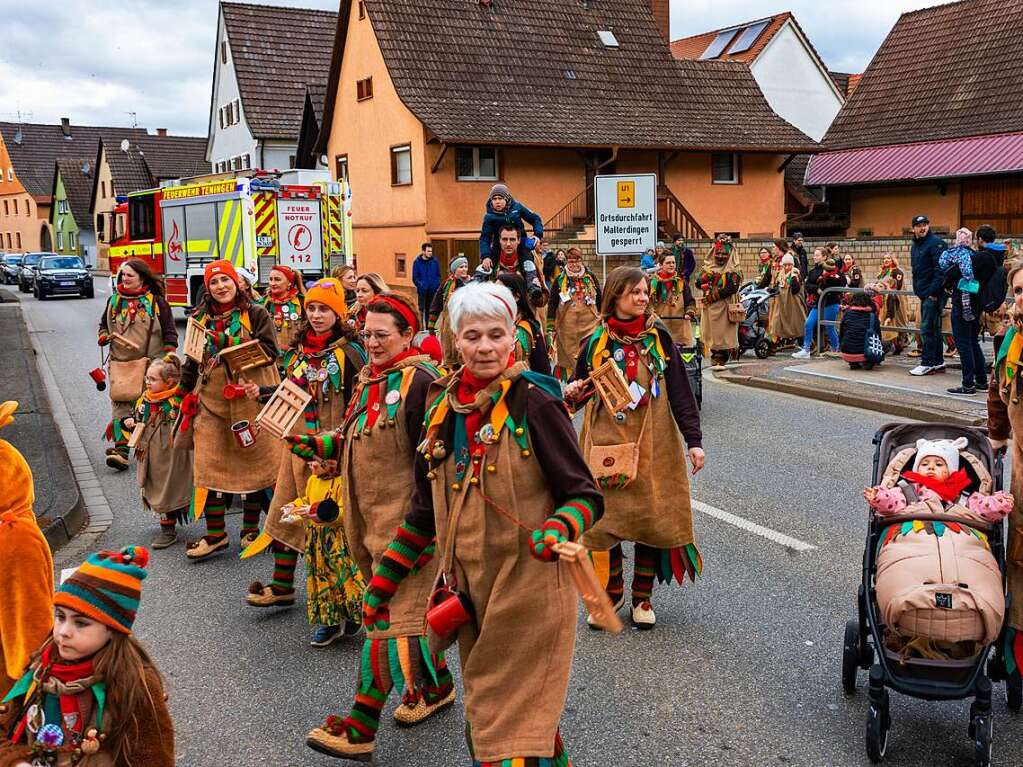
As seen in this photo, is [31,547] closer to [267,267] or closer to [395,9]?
[267,267]

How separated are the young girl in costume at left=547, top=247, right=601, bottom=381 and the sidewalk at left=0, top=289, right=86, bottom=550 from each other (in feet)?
19.2

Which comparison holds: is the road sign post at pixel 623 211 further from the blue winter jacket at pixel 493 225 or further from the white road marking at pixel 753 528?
the white road marking at pixel 753 528

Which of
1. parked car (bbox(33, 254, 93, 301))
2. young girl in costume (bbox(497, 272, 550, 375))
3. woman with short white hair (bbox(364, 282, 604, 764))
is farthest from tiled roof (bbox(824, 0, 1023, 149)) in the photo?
woman with short white hair (bbox(364, 282, 604, 764))

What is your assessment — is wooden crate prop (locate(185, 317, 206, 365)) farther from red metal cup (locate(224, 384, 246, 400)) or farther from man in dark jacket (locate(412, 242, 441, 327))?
man in dark jacket (locate(412, 242, 441, 327))

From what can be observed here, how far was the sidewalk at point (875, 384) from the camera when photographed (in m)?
12.0

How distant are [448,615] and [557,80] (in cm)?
2981

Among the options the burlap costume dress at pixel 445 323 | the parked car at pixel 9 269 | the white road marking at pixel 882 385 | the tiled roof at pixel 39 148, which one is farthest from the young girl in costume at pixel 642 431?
the tiled roof at pixel 39 148

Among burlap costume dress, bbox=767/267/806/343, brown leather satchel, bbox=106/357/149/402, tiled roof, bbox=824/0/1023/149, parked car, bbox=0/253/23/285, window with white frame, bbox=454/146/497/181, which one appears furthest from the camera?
parked car, bbox=0/253/23/285

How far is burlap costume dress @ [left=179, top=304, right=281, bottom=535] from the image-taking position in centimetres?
711

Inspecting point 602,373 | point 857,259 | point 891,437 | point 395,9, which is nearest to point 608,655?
point 602,373

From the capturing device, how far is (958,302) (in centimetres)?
1320

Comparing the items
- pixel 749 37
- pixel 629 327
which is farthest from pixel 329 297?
pixel 749 37

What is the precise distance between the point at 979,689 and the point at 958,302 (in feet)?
32.8

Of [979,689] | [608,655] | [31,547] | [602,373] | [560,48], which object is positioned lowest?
[608,655]
